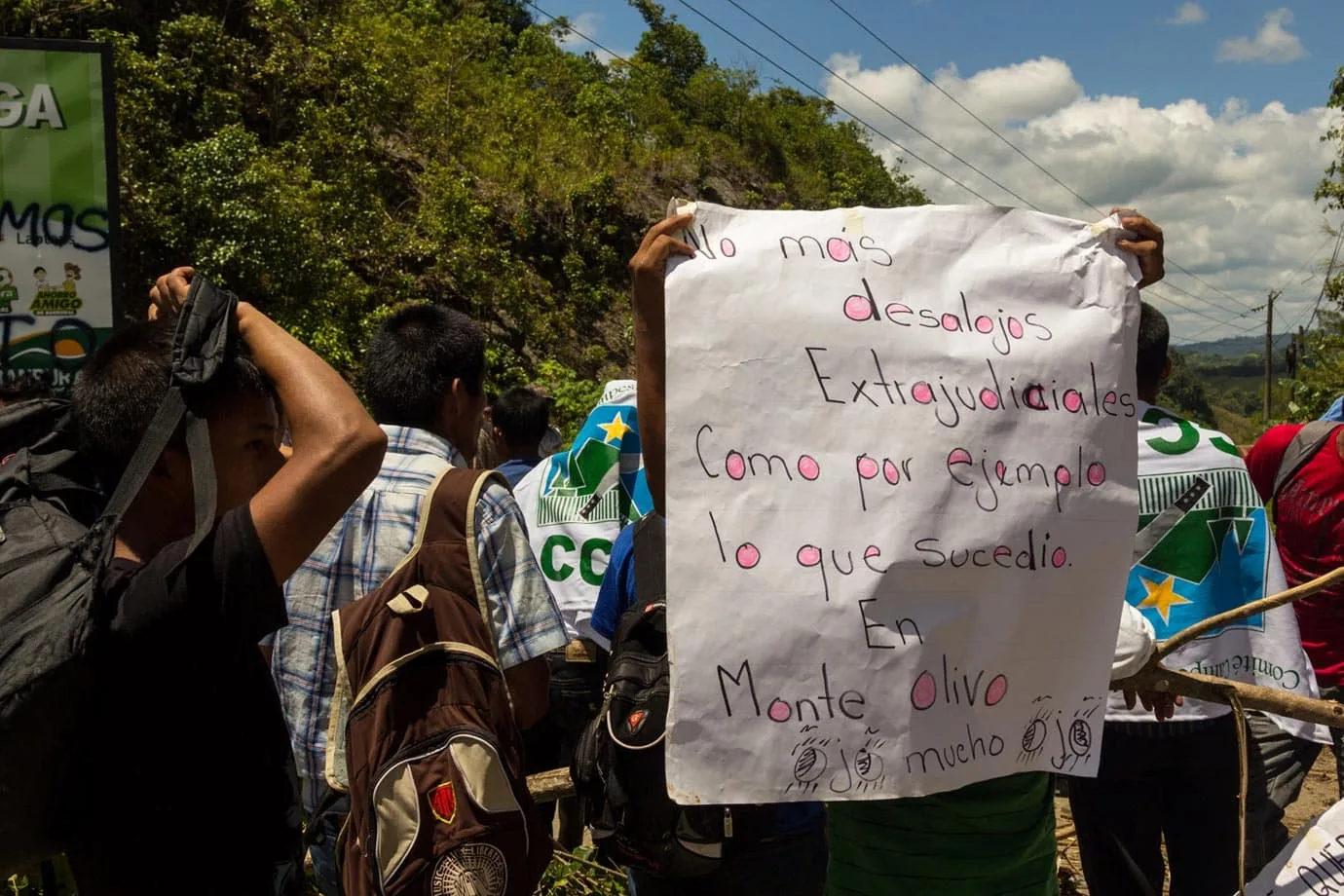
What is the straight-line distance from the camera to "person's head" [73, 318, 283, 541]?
1521mm

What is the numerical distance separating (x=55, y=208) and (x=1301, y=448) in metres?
3.85

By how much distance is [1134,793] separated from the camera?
2740 millimetres

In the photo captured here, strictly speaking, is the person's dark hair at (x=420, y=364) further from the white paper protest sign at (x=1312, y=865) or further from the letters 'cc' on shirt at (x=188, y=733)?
the white paper protest sign at (x=1312, y=865)

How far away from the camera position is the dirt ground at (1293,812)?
162 inches

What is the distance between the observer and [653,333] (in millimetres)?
1718

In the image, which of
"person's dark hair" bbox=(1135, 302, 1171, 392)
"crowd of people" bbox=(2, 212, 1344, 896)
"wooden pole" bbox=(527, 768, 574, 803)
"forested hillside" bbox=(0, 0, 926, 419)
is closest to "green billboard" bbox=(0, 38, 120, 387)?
"crowd of people" bbox=(2, 212, 1344, 896)

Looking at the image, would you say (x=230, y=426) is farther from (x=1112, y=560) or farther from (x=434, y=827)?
(x=1112, y=560)

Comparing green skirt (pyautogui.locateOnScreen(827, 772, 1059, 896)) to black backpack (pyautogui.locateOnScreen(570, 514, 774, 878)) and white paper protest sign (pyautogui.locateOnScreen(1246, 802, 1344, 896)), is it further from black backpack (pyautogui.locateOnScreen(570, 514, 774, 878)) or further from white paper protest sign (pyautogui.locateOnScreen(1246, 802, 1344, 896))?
white paper protest sign (pyautogui.locateOnScreen(1246, 802, 1344, 896))

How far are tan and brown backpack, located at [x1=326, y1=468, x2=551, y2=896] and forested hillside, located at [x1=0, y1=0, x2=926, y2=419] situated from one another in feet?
32.4

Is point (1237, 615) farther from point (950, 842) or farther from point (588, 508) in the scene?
point (588, 508)

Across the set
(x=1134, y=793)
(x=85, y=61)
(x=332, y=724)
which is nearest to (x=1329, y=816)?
(x=1134, y=793)

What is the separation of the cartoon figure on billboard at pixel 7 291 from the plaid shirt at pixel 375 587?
1.54m

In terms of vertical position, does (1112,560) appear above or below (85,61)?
below

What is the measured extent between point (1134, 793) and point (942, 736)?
1.41 meters
